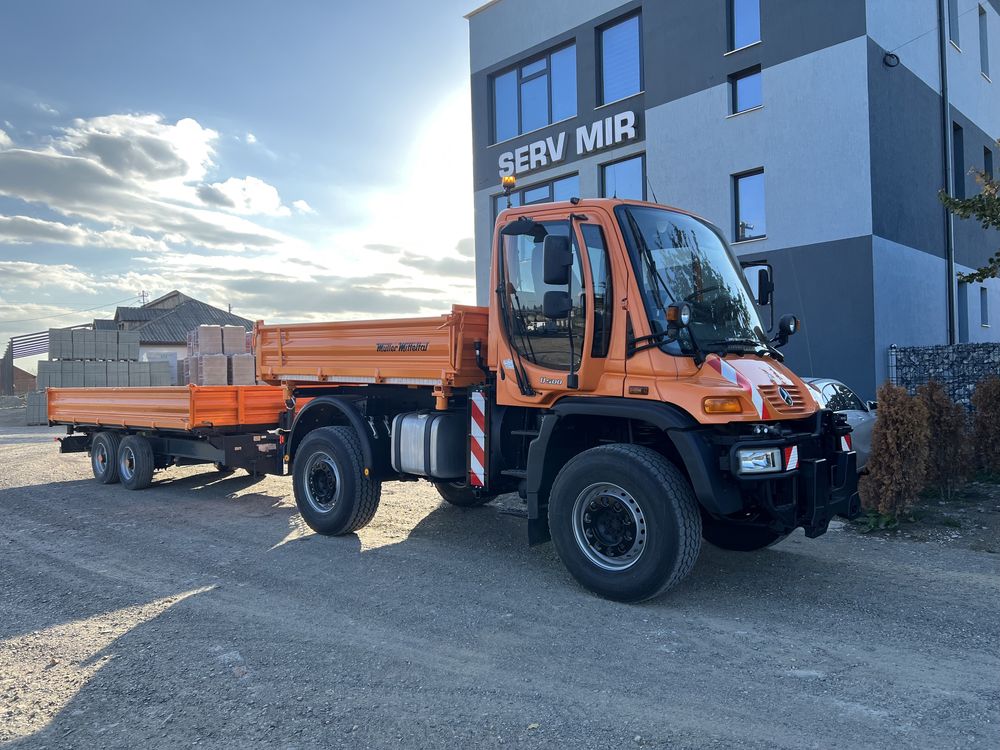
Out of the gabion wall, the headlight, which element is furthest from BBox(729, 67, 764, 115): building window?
the headlight

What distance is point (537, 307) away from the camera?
5.75 m

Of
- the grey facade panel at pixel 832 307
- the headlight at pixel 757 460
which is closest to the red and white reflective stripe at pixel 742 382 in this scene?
the headlight at pixel 757 460

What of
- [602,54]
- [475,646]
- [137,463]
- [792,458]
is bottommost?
[475,646]

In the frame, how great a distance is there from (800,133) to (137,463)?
13709 millimetres

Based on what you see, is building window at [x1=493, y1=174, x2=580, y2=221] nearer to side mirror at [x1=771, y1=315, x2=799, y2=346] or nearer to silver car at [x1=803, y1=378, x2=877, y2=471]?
silver car at [x1=803, y1=378, x2=877, y2=471]

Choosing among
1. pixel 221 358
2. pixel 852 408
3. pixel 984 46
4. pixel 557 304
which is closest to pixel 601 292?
pixel 557 304

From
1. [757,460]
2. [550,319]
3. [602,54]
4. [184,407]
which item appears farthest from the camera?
[602,54]

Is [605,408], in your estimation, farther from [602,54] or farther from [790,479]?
[602,54]

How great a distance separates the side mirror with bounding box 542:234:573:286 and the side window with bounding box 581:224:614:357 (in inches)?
9.6

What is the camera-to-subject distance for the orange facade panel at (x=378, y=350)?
6.36m

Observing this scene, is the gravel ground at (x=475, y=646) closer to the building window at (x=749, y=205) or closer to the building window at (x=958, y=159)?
the building window at (x=749, y=205)

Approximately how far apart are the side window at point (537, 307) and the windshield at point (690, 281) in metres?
0.49

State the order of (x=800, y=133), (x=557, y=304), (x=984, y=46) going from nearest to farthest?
(x=557, y=304)
(x=800, y=133)
(x=984, y=46)

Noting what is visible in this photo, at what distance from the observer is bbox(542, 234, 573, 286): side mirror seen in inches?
203
